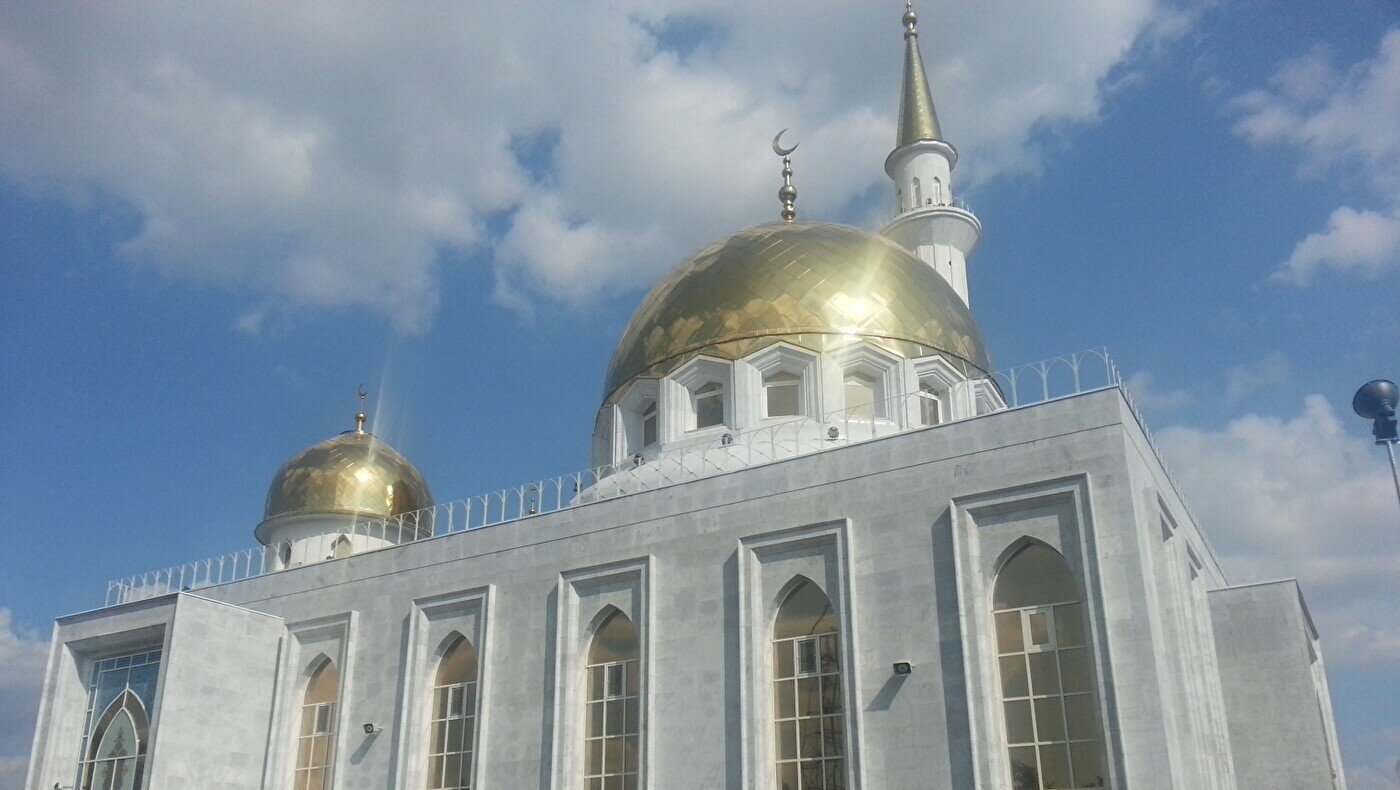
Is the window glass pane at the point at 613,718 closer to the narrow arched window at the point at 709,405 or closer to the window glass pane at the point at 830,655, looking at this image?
the window glass pane at the point at 830,655

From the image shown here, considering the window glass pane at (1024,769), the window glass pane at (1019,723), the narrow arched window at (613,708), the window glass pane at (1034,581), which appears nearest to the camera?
the window glass pane at (1024,769)

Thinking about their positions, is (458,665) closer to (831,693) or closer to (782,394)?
(831,693)

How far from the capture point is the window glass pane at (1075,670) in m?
12.7

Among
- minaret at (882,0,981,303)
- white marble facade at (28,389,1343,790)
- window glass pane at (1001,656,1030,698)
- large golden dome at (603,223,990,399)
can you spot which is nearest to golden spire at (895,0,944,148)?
minaret at (882,0,981,303)

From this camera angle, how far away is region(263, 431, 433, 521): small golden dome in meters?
24.8

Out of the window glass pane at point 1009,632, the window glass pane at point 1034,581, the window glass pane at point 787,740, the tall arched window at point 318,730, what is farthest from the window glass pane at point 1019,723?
the tall arched window at point 318,730

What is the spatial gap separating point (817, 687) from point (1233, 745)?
5.59 metres

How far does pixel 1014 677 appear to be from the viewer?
13133 millimetres

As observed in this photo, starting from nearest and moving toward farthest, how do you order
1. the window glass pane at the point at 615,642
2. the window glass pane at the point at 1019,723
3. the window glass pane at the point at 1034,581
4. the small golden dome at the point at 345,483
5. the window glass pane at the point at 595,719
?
the window glass pane at the point at 1019,723 → the window glass pane at the point at 1034,581 → the window glass pane at the point at 595,719 → the window glass pane at the point at 615,642 → the small golden dome at the point at 345,483

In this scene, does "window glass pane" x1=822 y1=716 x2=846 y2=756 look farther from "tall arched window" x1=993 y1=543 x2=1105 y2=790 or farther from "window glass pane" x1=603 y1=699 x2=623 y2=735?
"window glass pane" x1=603 y1=699 x2=623 y2=735

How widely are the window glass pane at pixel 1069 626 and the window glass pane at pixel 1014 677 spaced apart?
0.47m

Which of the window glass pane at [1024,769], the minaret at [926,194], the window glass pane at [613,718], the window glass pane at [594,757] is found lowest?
the window glass pane at [1024,769]

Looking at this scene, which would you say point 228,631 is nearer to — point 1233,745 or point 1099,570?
point 1099,570

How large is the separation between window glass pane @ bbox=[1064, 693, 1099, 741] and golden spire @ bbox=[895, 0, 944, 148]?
55.4 feet
